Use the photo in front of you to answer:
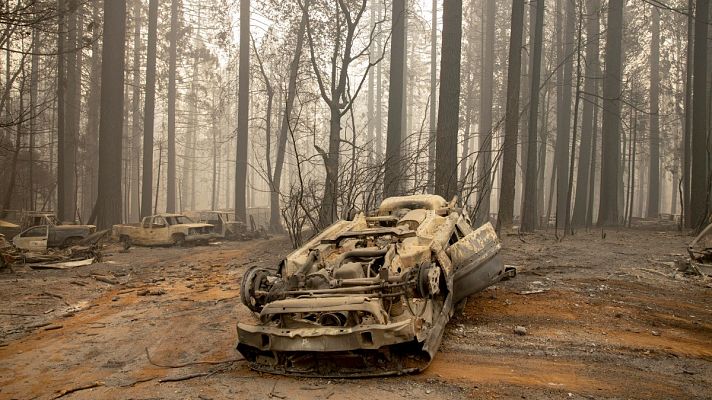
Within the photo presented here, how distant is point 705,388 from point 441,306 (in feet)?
8.58

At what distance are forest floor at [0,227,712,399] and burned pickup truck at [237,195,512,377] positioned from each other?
239 millimetres

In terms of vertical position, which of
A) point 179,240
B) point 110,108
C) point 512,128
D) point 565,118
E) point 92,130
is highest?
point 565,118

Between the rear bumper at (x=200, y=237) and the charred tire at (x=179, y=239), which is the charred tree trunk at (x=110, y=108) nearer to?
the charred tire at (x=179, y=239)

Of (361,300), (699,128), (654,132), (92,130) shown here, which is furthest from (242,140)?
(361,300)

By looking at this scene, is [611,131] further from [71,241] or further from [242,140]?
[71,241]

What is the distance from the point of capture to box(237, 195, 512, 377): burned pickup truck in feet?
17.6

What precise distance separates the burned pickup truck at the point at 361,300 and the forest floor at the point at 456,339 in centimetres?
24

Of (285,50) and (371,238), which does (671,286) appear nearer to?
(371,238)

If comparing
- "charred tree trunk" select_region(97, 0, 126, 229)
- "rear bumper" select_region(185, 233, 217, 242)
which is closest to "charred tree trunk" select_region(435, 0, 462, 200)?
"rear bumper" select_region(185, 233, 217, 242)

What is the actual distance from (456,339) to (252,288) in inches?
96.3

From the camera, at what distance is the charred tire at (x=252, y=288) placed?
6.37 meters

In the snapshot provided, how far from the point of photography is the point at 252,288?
6.43 m

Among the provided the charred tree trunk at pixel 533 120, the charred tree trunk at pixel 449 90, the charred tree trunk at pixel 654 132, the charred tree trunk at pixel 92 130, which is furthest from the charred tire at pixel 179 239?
the charred tree trunk at pixel 654 132

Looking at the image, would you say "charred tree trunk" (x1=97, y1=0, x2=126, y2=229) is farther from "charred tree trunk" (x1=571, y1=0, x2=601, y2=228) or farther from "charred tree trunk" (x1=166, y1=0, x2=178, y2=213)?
"charred tree trunk" (x1=571, y1=0, x2=601, y2=228)
